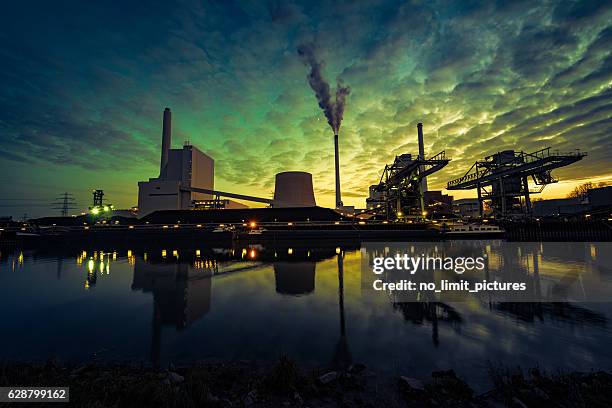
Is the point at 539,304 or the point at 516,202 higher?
the point at 516,202

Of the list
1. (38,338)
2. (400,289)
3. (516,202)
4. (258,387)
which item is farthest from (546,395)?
(516,202)

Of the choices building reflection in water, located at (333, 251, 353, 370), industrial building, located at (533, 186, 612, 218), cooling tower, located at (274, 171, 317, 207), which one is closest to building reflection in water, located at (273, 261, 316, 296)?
building reflection in water, located at (333, 251, 353, 370)

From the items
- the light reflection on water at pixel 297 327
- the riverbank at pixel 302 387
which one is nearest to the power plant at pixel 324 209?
the light reflection on water at pixel 297 327

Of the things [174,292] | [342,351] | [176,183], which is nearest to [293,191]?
[176,183]

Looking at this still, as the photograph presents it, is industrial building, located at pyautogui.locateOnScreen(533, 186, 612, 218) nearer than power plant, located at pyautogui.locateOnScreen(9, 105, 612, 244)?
No

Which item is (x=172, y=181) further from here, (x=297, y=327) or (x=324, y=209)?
(x=297, y=327)

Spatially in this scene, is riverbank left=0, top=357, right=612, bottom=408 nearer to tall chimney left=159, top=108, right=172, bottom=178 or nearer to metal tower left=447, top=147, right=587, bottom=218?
metal tower left=447, top=147, right=587, bottom=218

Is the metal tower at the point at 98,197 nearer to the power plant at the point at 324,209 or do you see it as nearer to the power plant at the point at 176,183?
the power plant at the point at 324,209

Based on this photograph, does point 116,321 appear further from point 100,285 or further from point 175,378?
point 100,285
